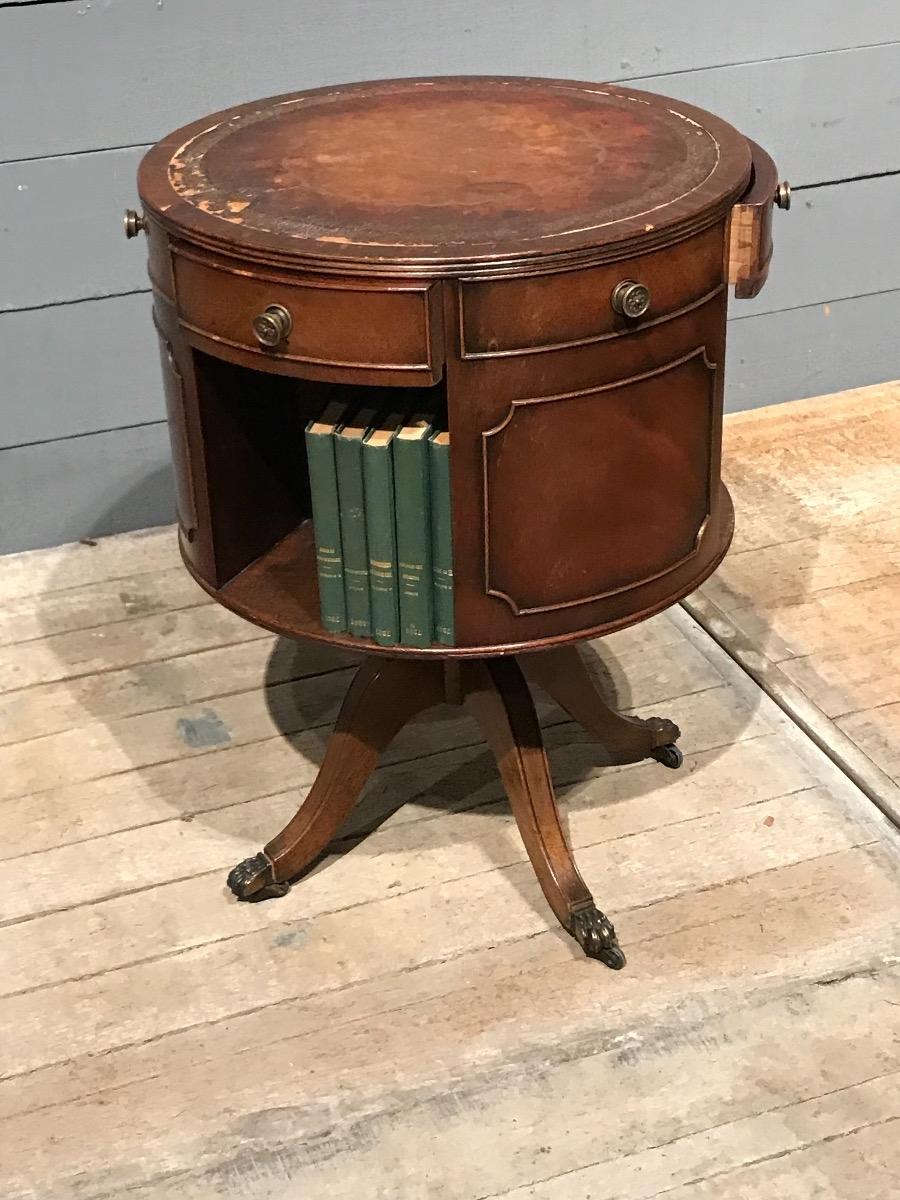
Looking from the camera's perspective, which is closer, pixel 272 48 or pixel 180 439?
pixel 180 439

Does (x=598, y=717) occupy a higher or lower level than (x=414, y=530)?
lower

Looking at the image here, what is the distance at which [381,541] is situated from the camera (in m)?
1.74

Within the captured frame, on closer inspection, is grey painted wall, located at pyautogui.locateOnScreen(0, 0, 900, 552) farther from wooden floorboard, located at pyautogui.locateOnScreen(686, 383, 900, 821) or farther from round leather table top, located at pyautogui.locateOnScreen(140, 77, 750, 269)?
round leather table top, located at pyautogui.locateOnScreen(140, 77, 750, 269)

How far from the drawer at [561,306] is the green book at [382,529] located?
0.54ft

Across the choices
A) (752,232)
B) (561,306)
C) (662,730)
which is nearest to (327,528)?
(561,306)

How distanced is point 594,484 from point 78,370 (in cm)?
149

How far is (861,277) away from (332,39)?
4.43ft

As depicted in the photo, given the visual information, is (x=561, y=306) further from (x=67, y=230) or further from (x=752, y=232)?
(x=67, y=230)

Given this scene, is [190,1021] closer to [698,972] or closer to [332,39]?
[698,972]

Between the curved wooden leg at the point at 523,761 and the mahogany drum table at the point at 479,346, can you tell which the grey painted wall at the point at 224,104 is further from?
the curved wooden leg at the point at 523,761

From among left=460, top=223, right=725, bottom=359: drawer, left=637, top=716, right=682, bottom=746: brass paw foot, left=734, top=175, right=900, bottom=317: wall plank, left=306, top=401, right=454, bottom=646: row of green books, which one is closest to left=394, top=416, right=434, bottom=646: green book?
left=306, top=401, right=454, bottom=646: row of green books

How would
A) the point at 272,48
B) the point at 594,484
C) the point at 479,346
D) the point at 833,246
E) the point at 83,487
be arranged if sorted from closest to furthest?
the point at 479,346
the point at 594,484
the point at 272,48
the point at 83,487
the point at 833,246

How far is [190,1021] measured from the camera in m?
1.92

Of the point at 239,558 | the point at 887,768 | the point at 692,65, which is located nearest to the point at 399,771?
the point at 239,558
